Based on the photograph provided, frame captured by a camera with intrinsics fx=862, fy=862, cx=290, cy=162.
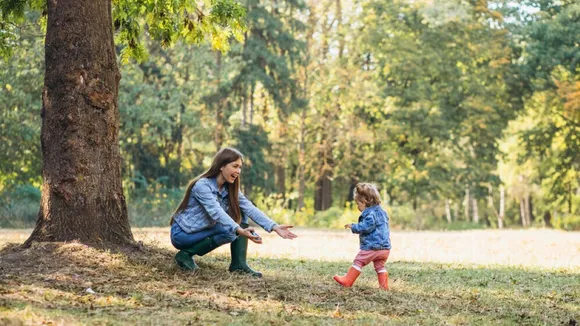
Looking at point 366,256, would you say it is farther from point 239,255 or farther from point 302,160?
point 302,160

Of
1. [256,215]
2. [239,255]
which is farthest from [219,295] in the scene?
[239,255]

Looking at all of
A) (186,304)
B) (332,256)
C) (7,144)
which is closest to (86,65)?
(186,304)

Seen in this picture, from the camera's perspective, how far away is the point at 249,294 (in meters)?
8.43

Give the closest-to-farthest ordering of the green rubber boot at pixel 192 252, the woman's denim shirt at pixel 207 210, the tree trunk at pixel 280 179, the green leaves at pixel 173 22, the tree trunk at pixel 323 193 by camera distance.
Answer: the woman's denim shirt at pixel 207 210 < the green rubber boot at pixel 192 252 < the green leaves at pixel 173 22 < the tree trunk at pixel 323 193 < the tree trunk at pixel 280 179

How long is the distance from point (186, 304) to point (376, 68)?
33.4 metres

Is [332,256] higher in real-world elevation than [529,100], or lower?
lower

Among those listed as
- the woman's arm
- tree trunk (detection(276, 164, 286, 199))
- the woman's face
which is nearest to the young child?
the woman's arm

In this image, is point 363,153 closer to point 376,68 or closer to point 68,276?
point 376,68

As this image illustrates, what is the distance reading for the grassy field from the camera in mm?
7188

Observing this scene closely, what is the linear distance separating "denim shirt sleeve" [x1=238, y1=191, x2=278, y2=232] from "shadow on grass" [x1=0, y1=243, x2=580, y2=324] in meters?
0.61

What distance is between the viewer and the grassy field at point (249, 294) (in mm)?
Result: 7188

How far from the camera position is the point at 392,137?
3806cm

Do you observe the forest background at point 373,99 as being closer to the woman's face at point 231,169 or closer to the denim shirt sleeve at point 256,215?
the denim shirt sleeve at point 256,215

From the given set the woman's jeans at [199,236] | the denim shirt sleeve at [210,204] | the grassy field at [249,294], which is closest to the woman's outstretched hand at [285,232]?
the denim shirt sleeve at [210,204]
